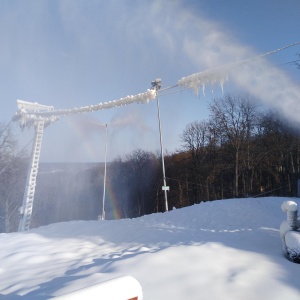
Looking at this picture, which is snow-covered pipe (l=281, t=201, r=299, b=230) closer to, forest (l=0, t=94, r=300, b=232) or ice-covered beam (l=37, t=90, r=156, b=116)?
ice-covered beam (l=37, t=90, r=156, b=116)

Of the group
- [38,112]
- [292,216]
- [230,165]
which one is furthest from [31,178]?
[230,165]

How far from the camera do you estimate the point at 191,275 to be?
164 inches

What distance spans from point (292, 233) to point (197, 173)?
113 feet

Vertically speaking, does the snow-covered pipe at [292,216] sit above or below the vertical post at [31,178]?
below

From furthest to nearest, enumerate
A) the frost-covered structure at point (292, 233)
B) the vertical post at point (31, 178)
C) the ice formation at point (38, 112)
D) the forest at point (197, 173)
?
1. the forest at point (197, 173)
2. the vertical post at point (31, 178)
3. the ice formation at point (38, 112)
4. the frost-covered structure at point (292, 233)

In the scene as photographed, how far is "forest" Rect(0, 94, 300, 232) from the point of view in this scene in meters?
31.1

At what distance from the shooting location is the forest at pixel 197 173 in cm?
3108

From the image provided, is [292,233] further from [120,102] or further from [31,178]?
[31,178]

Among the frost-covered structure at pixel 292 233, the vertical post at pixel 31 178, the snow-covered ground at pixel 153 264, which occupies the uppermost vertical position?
the vertical post at pixel 31 178

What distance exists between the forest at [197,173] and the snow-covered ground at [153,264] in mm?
16394

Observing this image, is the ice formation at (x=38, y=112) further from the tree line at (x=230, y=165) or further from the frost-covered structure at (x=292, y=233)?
the tree line at (x=230, y=165)

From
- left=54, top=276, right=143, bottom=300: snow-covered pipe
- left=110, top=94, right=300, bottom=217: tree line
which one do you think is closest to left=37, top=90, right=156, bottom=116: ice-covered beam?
left=54, top=276, right=143, bottom=300: snow-covered pipe

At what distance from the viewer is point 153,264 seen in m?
4.63

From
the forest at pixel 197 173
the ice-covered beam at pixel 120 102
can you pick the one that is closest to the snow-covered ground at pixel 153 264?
the ice-covered beam at pixel 120 102
